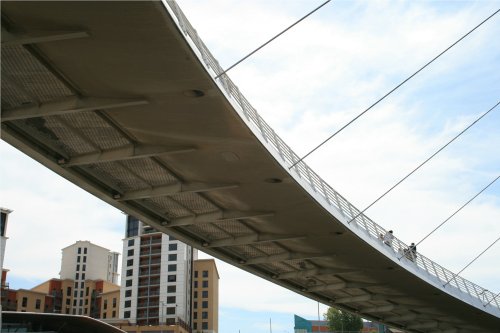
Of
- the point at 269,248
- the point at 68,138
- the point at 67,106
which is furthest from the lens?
the point at 269,248

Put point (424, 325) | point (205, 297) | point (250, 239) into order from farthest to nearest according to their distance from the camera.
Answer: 1. point (205, 297)
2. point (424, 325)
3. point (250, 239)

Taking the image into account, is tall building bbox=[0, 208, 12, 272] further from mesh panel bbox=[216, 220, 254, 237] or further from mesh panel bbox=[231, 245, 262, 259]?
mesh panel bbox=[216, 220, 254, 237]

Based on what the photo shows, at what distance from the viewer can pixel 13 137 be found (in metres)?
15.4

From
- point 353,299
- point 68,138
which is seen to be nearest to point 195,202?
point 68,138

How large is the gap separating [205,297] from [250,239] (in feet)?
340

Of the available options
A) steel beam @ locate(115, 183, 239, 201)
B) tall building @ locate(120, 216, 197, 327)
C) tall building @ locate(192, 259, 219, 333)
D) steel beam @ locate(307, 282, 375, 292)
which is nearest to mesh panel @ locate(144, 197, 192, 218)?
steel beam @ locate(115, 183, 239, 201)

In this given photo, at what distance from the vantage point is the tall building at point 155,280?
110562mm

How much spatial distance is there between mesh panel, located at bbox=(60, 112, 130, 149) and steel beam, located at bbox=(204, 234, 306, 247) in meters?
9.57

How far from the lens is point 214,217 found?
870 inches

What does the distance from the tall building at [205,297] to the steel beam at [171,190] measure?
104 meters

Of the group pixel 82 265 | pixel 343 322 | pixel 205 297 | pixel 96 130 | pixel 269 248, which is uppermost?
pixel 82 265

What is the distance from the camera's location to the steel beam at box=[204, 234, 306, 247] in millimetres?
24348

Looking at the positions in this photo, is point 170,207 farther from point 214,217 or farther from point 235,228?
point 235,228

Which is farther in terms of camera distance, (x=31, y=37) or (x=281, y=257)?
(x=281, y=257)
